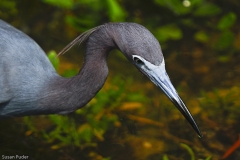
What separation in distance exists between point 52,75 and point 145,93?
98cm

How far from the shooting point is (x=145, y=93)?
3510 millimetres

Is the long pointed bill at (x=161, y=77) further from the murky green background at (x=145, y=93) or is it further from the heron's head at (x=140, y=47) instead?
the murky green background at (x=145, y=93)

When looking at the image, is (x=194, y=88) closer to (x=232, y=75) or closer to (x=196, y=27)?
(x=232, y=75)

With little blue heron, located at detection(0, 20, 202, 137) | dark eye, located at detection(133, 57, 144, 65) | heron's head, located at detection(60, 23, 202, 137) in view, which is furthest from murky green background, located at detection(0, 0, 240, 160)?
dark eye, located at detection(133, 57, 144, 65)

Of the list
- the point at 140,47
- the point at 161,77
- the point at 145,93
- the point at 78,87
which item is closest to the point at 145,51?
the point at 140,47

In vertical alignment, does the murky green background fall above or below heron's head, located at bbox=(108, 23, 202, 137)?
below

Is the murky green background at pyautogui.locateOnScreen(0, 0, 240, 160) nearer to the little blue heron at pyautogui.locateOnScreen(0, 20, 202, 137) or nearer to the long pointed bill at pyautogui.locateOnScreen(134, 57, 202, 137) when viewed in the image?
the little blue heron at pyautogui.locateOnScreen(0, 20, 202, 137)

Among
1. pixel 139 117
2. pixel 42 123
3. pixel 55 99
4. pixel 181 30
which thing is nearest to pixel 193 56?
pixel 181 30

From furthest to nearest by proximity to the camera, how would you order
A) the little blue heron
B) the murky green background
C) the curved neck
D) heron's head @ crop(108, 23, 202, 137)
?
the murky green background < the curved neck < the little blue heron < heron's head @ crop(108, 23, 202, 137)

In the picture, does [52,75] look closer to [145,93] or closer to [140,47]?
[140,47]

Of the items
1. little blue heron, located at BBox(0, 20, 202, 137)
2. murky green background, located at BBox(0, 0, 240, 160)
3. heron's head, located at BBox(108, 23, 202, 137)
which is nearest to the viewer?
heron's head, located at BBox(108, 23, 202, 137)

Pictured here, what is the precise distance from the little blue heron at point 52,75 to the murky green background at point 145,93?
357mm

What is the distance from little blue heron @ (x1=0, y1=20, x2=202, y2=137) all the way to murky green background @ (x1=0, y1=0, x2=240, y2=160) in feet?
1.17

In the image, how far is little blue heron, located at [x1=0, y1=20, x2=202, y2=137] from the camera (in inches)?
94.3
